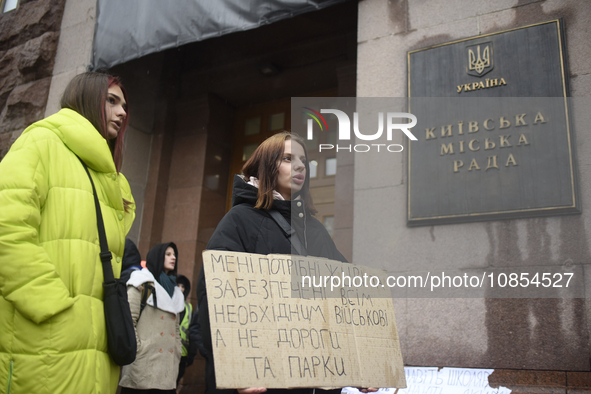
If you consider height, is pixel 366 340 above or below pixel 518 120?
below

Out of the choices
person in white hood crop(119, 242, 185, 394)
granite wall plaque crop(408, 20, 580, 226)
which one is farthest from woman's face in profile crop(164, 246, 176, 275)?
granite wall plaque crop(408, 20, 580, 226)

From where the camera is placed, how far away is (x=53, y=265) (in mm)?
1880

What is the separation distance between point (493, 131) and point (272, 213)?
272 centimetres

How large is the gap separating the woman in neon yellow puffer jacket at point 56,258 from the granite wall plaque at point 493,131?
2.87 metres

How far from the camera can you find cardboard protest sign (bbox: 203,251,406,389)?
5.55ft

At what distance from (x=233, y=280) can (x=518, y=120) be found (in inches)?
126

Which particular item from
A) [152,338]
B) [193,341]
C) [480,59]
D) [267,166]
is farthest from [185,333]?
[480,59]

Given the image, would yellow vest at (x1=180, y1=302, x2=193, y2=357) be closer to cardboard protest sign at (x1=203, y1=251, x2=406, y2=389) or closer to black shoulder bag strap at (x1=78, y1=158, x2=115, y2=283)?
black shoulder bag strap at (x1=78, y1=158, x2=115, y2=283)

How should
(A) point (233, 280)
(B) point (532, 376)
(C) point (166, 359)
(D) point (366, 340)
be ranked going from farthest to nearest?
1. (C) point (166, 359)
2. (B) point (532, 376)
3. (D) point (366, 340)
4. (A) point (233, 280)

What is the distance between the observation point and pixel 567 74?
402cm

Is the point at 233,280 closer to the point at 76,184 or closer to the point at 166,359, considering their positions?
the point at 76,184

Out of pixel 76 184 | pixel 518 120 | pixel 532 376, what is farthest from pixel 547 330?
pixel 76 184

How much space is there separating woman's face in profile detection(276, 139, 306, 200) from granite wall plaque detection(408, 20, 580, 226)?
2.23 m

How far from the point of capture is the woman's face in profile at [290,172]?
2.27m
